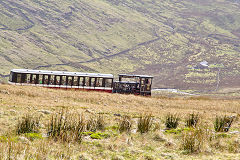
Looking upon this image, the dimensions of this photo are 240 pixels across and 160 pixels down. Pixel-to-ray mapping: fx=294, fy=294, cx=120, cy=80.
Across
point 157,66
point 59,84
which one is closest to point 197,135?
point 59,84

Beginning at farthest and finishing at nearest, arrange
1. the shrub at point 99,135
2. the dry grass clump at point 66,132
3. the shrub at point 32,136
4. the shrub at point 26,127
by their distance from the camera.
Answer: the shrub at point 99,135
the shrub at point 26,127
the shrub at point 32,136
the dry grass clump at point 66,132

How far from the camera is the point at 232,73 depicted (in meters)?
189

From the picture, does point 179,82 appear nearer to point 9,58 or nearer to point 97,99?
point 9,58

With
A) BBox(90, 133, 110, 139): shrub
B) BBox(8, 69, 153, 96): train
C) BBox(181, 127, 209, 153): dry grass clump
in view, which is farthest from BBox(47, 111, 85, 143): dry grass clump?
BBox(8, 69, 153, 96): train

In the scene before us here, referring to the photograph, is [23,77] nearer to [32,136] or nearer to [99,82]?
[99,82]

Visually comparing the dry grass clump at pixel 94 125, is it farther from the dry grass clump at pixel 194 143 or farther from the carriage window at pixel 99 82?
the carriage window at pixel 99 82

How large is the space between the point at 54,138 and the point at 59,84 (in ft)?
98.6

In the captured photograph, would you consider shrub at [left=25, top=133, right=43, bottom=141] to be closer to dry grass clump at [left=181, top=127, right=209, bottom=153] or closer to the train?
dry grass clump at [left=181, top=127, right=209, bottom=153]

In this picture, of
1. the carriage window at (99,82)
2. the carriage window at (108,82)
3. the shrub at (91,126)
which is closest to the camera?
the shrub at (91,126)

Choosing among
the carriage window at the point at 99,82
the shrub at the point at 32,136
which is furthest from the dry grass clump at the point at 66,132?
the carriage window at the point at 99,82

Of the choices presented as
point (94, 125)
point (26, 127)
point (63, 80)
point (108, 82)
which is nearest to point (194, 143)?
point (94, 125)

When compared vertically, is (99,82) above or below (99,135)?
above

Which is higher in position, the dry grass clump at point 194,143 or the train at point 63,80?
the train at point 63,80

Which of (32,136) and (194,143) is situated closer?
(194,143)
